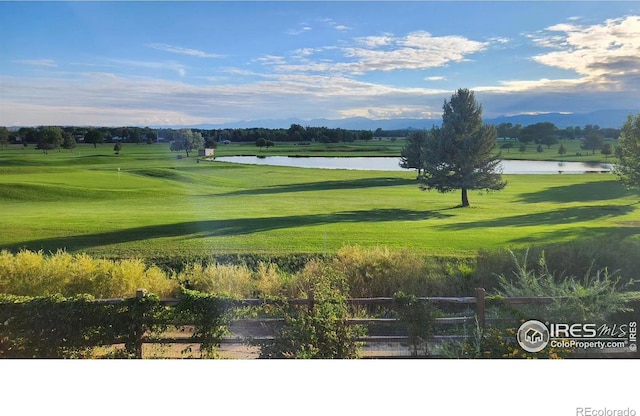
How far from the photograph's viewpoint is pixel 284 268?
5.95 m

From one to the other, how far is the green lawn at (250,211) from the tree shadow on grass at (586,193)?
1 centimetres

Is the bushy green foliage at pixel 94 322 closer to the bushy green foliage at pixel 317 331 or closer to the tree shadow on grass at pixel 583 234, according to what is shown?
the bushy green foliage at pixel 317 331

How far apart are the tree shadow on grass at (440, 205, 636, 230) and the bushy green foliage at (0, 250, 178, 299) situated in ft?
11.3

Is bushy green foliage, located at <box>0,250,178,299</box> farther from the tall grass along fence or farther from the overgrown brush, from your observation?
the overgrown brush

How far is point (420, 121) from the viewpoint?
5992 millimetres

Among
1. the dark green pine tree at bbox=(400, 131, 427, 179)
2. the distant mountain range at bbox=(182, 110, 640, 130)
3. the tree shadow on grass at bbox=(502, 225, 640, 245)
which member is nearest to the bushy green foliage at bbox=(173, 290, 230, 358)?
the distant mountain range at bbox=(182, 110, 640, 130)

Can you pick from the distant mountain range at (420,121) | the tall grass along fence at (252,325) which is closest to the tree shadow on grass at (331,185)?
the distant mountain range at (420,121)

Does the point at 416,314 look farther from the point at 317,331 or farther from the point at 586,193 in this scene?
the point at 586,193

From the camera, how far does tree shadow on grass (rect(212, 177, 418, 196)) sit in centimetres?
648

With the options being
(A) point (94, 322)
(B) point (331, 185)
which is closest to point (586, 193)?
(B) point (331, 185)
